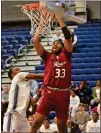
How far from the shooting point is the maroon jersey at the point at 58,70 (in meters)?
5.62

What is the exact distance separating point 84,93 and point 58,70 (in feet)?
17.7

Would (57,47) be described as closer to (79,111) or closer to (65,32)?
(65,32)

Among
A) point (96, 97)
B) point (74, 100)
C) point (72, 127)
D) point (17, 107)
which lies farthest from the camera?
point (96, 97)

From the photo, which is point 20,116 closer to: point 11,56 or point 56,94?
point 56,94

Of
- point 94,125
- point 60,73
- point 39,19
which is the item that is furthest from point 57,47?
point 94,125

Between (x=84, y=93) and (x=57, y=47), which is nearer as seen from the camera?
(x=57, y=47)

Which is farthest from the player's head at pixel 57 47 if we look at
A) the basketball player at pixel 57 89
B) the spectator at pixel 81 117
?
the spectator at pixel 81 117

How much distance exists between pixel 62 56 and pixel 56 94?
0.50 meters

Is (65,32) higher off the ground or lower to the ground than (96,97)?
higher

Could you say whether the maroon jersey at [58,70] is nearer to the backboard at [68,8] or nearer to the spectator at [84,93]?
the backboard at [68,8]

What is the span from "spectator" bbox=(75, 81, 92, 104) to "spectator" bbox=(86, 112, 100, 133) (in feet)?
5.39

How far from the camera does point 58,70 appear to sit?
5641mm

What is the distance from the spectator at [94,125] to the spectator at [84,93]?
1.64 metres

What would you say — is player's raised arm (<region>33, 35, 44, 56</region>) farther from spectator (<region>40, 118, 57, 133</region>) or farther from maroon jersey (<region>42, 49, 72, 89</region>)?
spectator (<region>40, 118, 57, 133</region>)
